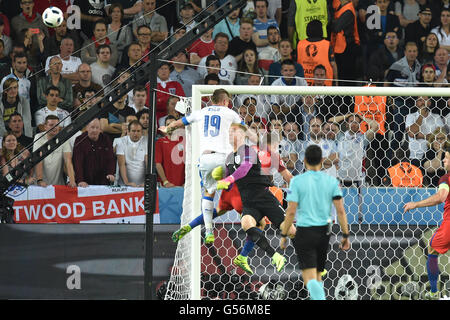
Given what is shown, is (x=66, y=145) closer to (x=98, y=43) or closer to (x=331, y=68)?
(x=98, y=43)

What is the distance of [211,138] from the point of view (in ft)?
32.8

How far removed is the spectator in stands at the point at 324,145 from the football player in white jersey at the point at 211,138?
1.73 metres

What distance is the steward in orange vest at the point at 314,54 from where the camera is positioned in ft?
45.9

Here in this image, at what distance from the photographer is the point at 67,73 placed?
13.9 m

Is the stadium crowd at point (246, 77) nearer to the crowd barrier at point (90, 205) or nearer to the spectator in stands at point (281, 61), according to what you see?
the spectator in stands at point (281, 61)

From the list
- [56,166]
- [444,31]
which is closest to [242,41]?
[444,31]

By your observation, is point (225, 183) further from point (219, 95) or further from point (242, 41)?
point (242, 41)

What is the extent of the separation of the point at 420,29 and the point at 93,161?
20.3ft

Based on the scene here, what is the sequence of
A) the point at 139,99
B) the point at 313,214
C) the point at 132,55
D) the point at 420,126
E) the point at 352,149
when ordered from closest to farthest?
the point at 313,214 → the point at 352,149 → the point at 420,126 → the point at 139,99 → the point at 132,55

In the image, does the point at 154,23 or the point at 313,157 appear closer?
the point at 313,157

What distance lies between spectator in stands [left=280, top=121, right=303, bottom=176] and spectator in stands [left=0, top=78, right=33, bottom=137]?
388cm

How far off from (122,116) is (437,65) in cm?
512

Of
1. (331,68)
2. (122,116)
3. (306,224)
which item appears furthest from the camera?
(331,68)
